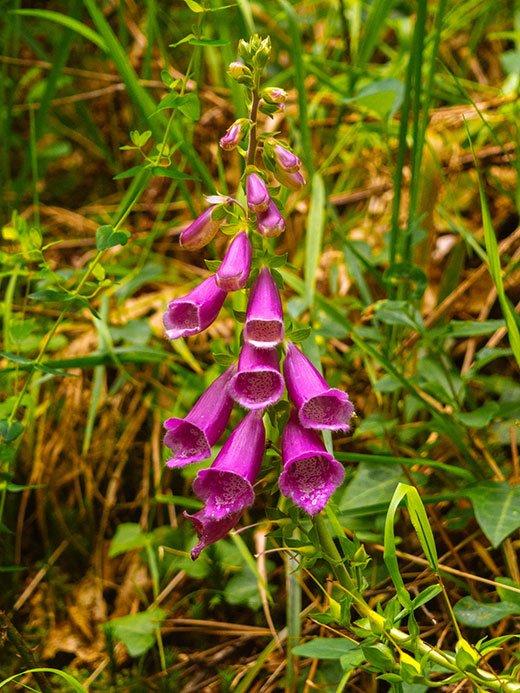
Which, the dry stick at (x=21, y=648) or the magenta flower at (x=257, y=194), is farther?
the dry stick at (x=21, y=648)

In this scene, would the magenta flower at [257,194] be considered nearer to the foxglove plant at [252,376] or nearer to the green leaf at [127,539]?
the foxglove plant at [252,376]

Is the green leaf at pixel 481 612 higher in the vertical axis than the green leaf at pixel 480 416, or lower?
lower

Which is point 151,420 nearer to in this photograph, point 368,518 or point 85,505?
point 85,505

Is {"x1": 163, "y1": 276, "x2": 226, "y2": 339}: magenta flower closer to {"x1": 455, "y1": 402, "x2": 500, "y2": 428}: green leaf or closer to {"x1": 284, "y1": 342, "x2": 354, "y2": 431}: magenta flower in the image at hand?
{"x1": 284, "y1": 342, "x2": 354, "y2": 431}: magenta flower

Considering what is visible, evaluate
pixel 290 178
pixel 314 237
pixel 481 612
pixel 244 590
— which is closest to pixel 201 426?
pixel 290 178

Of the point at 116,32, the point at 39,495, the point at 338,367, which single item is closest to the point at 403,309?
the point at 338,367

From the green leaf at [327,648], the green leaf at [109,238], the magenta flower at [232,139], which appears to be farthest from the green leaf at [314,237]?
the green leaf at [327,648]
